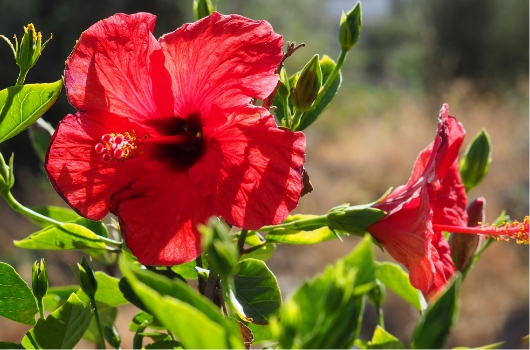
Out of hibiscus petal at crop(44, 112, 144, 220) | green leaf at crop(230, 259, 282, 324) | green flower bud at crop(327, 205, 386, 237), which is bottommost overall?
green leaf at crop(230, 259, 282, 324)

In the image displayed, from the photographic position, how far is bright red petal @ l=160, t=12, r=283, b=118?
0.87 metres

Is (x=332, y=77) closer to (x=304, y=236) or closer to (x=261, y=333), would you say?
(x=304, y=236)

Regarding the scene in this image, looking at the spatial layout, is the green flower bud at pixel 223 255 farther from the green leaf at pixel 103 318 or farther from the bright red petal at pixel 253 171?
the green leaf at pixel 103 318

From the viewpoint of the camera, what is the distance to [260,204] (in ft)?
2.83

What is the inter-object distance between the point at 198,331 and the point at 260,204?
0.41m

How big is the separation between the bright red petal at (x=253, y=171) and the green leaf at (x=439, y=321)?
0.33 metres

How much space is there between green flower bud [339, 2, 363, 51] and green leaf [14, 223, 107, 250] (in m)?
0.56

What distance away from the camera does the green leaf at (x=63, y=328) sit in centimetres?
79

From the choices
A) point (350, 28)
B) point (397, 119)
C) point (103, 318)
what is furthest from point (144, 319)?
point (397, 119)

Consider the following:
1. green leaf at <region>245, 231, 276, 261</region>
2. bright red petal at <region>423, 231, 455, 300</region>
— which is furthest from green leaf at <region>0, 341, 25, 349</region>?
bright red petal at <region>423, 231, 455, 300</region>

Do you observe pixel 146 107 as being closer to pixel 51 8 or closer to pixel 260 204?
pixel 260 204

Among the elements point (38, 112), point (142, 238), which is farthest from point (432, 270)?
point (38, 112)

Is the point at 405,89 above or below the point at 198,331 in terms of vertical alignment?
below

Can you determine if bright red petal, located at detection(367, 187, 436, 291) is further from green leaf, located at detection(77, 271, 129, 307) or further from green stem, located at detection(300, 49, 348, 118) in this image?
green leaf, located at detection(77, 271, 129, 307)
